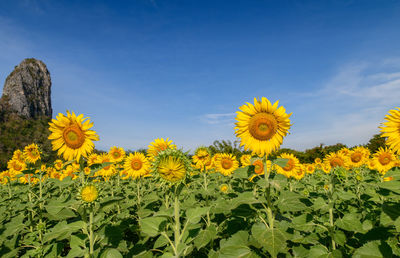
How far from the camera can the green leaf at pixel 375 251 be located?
233 centimetres

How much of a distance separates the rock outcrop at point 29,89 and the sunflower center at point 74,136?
12286 centimetres

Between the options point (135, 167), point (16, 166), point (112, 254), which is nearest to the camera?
point (112, 254)

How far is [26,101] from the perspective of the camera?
366 feet

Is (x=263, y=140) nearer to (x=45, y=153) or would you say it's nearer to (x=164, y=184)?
(x=164, y=184)

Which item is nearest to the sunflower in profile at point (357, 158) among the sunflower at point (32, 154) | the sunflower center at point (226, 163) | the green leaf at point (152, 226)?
the sunflower center at point (226, 163)

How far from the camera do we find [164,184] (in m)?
2.44

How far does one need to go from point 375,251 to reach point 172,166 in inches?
92.5

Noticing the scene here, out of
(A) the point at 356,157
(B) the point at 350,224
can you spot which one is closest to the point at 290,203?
(B) the point at 350,224

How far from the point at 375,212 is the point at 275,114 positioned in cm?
278

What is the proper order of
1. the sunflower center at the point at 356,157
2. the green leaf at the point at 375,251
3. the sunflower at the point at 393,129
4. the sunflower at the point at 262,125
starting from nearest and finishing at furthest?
the green leaf at the point at 375,251 < the sunflower at the point at 393,129 < the sunflower at the point at 262,125 < the sunflower center at the point at 356,157

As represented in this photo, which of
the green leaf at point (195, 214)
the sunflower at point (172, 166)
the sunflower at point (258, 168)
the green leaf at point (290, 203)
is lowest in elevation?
the green leaf at point (195, 214)

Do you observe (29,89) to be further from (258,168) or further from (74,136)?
(258,168)

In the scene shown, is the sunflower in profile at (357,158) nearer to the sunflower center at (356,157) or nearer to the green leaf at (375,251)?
the sunflower center at (356,157)

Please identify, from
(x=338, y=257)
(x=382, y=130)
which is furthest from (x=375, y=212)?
(x=338, y=257)
